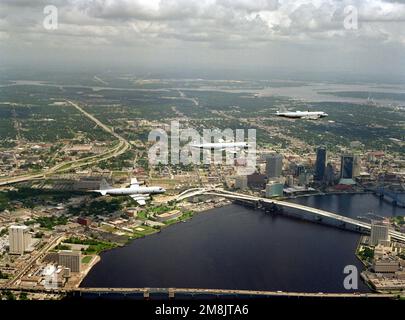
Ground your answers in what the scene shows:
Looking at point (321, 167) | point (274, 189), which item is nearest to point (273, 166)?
point (274, 189)

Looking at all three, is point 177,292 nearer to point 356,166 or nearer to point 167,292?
point 167,292

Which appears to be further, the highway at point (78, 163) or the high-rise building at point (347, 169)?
the high-rise building at point (347, 169)

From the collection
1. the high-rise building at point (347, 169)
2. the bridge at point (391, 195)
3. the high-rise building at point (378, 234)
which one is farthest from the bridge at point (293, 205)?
the high-rise building at point (347, 169)

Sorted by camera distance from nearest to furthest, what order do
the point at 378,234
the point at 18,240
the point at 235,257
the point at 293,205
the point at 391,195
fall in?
the point at 18,240 → the point at 235,257 → the point at 378,234 → the point at 293,205 → the point at 391,195

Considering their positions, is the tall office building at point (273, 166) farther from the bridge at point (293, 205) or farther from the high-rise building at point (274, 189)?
the bridge at point (293, 205)

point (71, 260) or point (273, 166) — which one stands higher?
point (273, 166)
